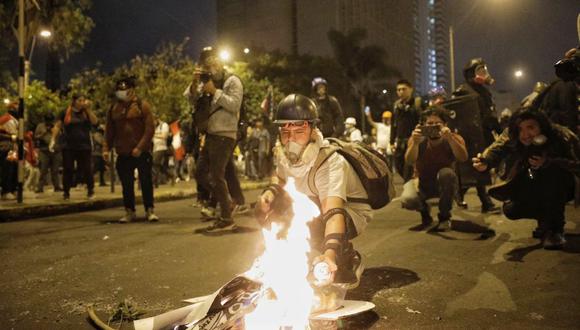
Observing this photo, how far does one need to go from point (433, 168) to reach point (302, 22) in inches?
2970

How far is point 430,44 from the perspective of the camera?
125m

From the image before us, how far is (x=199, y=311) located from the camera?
2.90m

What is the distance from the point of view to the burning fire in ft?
8.93

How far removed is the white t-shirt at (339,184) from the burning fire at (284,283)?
380mm

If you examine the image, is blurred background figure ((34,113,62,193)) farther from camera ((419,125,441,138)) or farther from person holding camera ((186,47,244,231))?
camera ((419,125,441,138))

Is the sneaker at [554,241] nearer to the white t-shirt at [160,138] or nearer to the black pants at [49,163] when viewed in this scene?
the white t-shirt at [160,138]

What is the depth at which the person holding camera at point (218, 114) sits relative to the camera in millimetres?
6719

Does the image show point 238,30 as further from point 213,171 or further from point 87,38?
point 213,171

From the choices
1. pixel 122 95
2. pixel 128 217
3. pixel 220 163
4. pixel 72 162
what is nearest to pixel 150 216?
pixel 128 217

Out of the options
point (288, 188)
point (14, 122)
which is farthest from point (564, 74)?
point (14, 122)

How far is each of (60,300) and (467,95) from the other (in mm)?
6049

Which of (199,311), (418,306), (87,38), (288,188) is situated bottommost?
(418,306)

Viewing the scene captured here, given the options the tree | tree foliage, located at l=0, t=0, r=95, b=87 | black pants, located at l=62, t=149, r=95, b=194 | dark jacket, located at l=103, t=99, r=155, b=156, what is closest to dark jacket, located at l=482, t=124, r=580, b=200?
dark jacket, located at l=103, t=99, r=155, b=156

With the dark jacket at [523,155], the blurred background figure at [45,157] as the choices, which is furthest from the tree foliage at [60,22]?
the dark jacket at [523,155]
